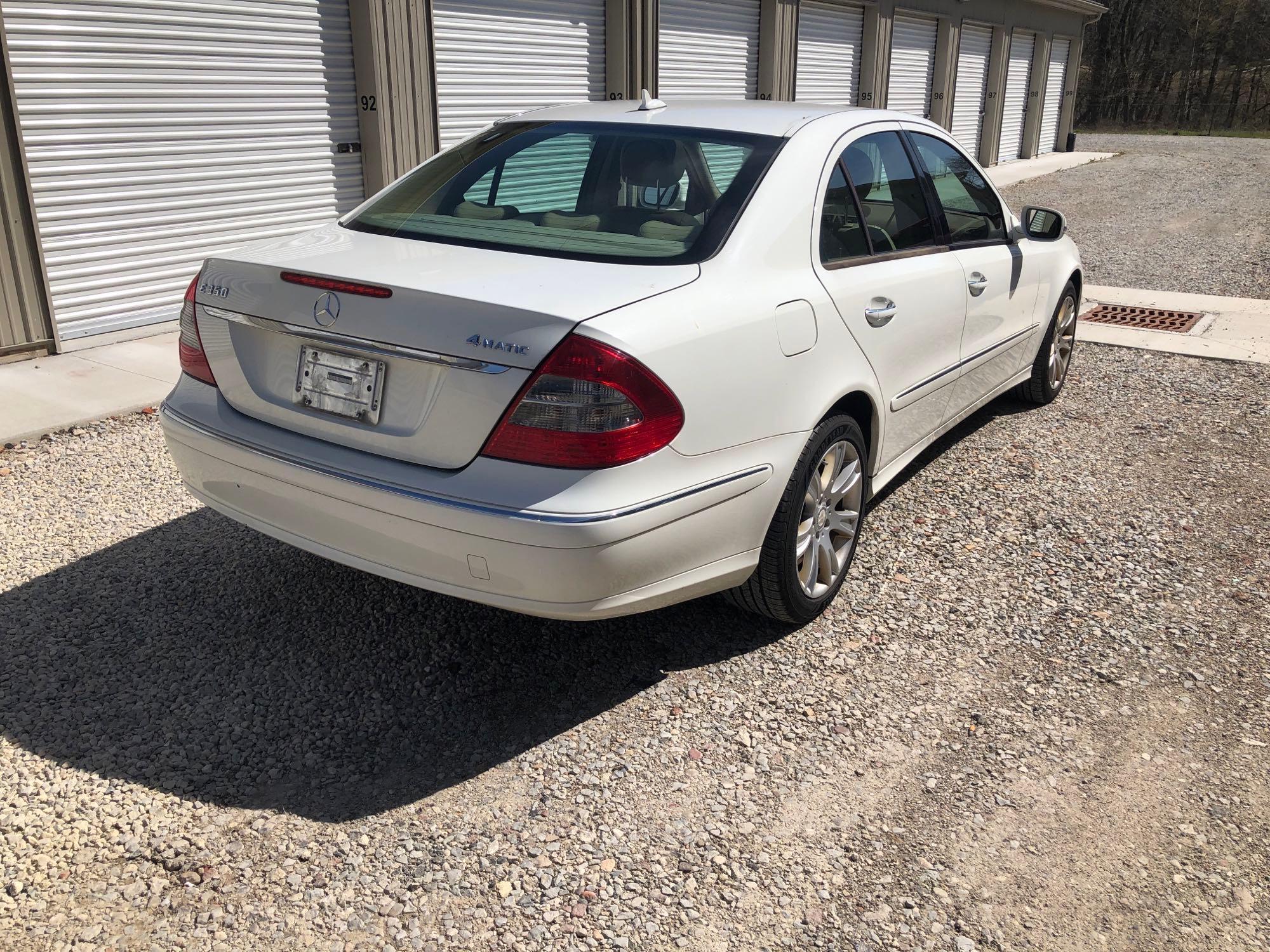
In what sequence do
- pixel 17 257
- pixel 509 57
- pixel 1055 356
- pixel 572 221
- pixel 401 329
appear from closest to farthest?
pixel 401 329, pixel 572 221, pixel 1055 356, pixel 17 257, pixel 509 57

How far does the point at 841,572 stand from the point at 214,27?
21.6 feet

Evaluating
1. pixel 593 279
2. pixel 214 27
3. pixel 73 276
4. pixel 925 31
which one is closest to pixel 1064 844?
pixel 593 279

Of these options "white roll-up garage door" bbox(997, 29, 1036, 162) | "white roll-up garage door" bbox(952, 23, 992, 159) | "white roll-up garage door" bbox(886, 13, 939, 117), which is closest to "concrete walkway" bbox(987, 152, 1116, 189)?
"white roll-up garage door" bbox(997, 29, 1036, 162)

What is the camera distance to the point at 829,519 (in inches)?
148

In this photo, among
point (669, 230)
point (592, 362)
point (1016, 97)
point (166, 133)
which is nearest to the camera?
point (592, 362)

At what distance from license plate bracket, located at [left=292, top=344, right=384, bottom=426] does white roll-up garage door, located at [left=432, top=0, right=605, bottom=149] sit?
6746 millimetres

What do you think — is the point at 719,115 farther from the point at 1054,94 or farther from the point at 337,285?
the point at 1054,94

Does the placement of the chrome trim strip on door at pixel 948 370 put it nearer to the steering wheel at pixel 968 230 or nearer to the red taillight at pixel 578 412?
the steering wheel at pixel 968 230

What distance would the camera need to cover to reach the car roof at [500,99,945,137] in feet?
12.5

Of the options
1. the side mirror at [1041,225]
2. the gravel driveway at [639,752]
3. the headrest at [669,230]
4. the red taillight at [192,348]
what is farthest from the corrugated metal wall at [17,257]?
the side mirror at [1041,225]

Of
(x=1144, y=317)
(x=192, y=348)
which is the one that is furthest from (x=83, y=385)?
(x=1144, y=317)

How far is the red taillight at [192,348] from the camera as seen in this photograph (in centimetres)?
337

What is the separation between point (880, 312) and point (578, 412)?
5.06 ft

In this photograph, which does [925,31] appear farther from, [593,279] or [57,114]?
[593,279]
